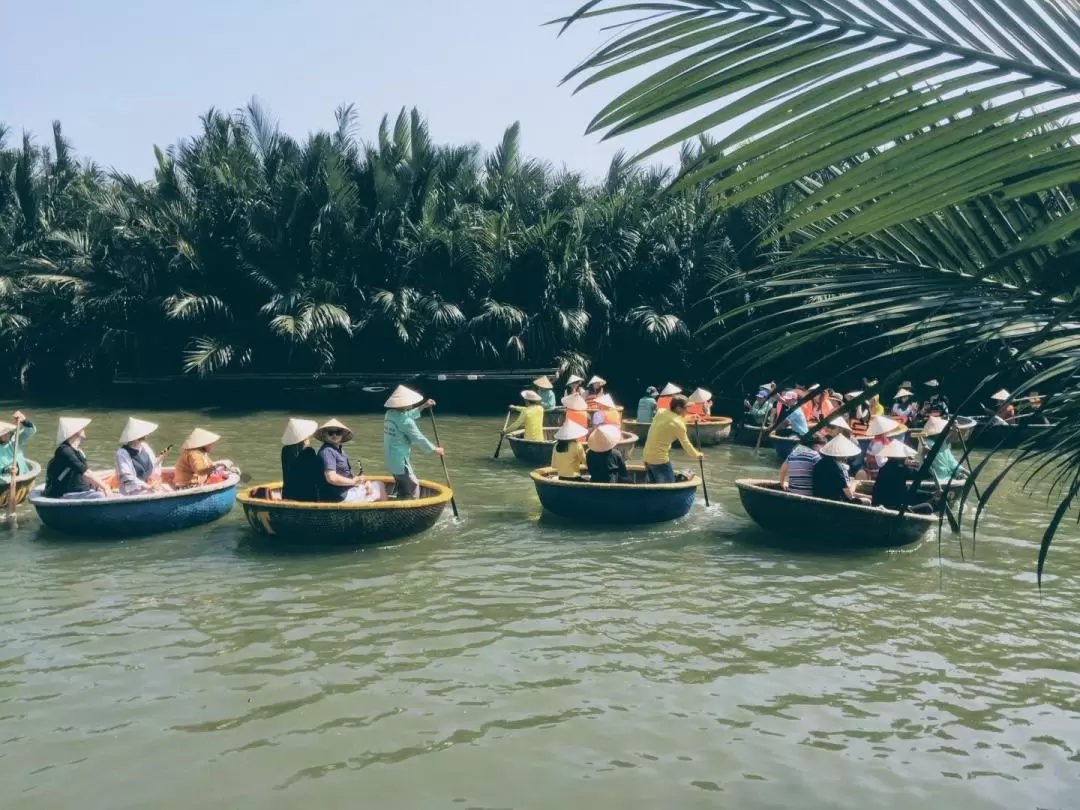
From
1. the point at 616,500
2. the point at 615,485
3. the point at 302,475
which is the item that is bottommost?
the point at 616,500

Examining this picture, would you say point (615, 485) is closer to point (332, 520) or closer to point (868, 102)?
point (332, 520)

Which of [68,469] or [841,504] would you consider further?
[68,469]

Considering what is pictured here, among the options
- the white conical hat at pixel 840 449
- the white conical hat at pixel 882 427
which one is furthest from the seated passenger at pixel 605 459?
the white conical hat at pixel 882 427

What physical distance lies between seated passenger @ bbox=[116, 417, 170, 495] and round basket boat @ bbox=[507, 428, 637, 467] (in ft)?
21.3

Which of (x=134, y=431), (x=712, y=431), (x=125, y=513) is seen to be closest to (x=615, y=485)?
(x=125, y=513)

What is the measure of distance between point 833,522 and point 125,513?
729 centimetres

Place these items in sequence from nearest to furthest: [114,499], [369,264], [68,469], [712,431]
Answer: [114,499]
[68,469]
[712,431]
[369,264]

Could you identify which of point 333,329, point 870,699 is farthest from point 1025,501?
point 333,329

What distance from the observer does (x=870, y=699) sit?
704 cm

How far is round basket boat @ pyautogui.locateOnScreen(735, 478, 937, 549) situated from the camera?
10.7 metres

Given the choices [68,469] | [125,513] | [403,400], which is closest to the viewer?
[125,513]

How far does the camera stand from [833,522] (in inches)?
431

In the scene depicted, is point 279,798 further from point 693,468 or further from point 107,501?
point 693,468

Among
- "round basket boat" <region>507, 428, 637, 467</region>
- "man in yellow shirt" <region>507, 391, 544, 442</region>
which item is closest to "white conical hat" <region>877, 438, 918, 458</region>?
"round basket boat" <region>507, 428, 637, 467</region>
